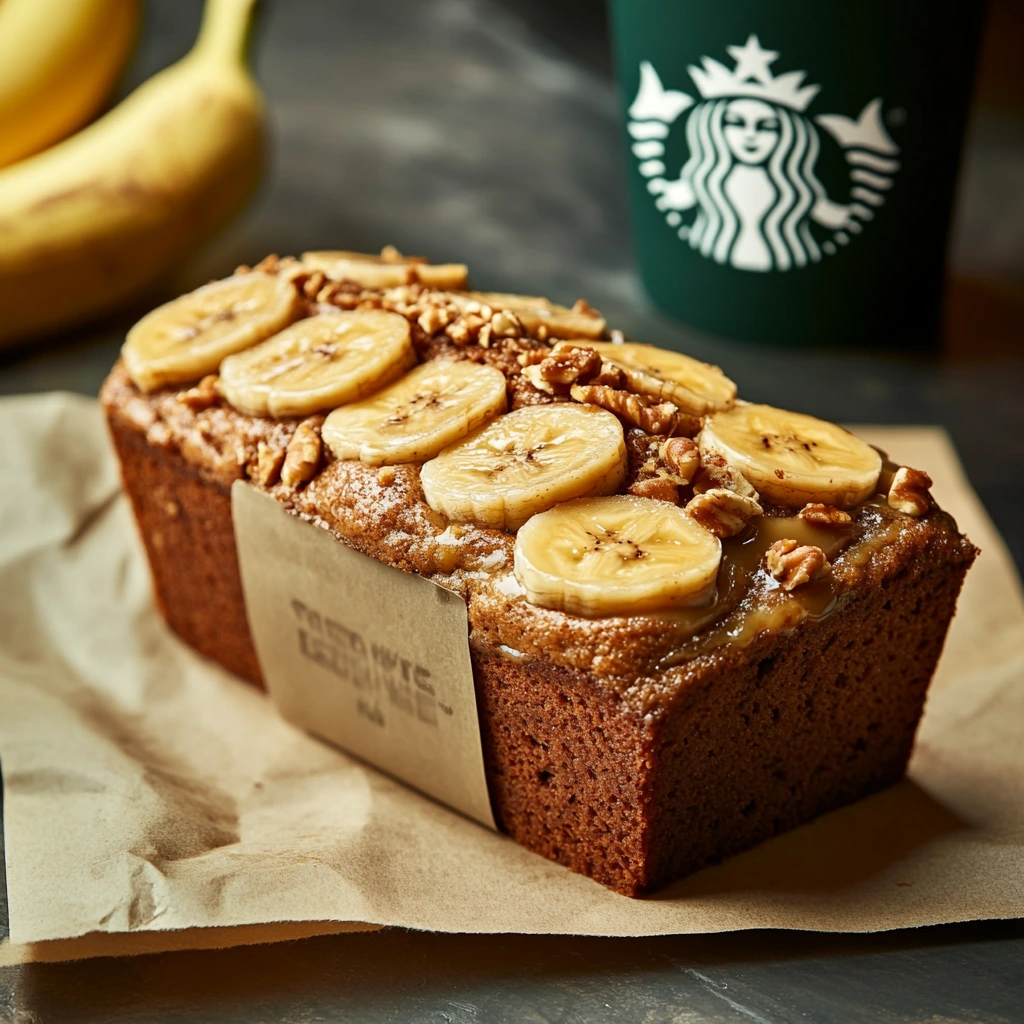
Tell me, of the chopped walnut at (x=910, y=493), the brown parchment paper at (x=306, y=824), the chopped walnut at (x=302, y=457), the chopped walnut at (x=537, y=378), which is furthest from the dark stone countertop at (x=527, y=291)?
the chopped walnut at (x=537, y=378)

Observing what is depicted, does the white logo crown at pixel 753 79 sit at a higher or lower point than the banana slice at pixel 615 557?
higher

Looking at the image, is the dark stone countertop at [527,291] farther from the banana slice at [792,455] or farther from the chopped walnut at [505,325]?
the chopped walnut at [505,325]

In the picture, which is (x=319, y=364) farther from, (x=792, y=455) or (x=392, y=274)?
(x=792, y=455)

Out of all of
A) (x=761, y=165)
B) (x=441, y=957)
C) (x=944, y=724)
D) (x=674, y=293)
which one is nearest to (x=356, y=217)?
(x=674, y=293)

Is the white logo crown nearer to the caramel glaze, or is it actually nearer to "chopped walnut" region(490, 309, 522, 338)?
"chopped walnut" region(490, 309, 522, 338)

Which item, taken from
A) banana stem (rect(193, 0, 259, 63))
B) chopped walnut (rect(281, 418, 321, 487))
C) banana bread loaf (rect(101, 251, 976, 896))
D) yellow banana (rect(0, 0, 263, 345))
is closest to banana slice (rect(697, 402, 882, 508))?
banana bread loaf (rect(101, 251, 976, 896))

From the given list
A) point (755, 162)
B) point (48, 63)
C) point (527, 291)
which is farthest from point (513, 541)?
point (48, 63)
